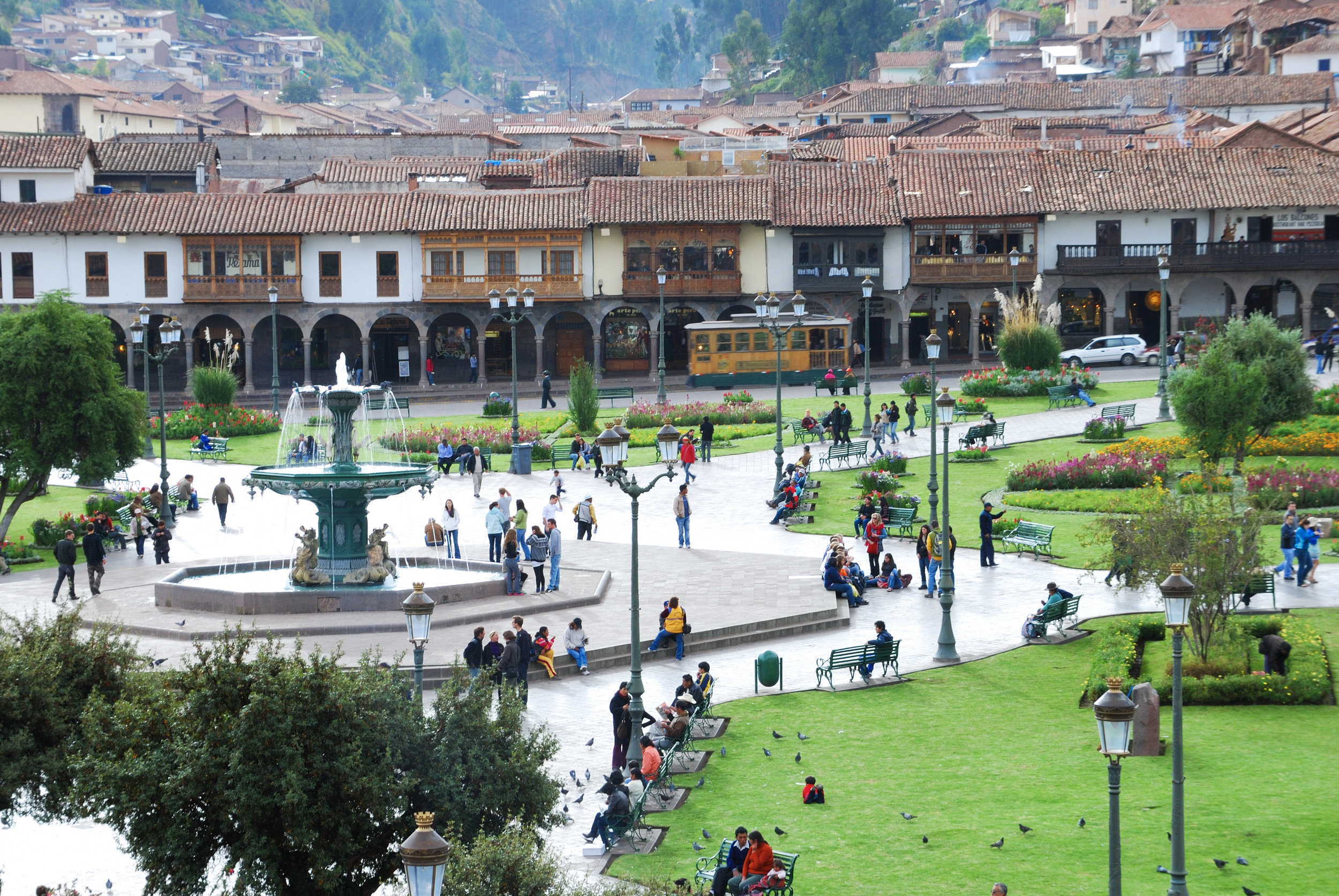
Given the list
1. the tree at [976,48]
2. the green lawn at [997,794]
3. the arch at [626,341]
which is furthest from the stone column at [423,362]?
the tree at [976,48]

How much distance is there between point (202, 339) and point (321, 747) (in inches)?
1682

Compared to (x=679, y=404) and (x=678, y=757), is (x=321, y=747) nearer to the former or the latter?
(x=678, y=757)

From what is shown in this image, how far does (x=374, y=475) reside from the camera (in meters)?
24.3

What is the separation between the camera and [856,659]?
837 inches

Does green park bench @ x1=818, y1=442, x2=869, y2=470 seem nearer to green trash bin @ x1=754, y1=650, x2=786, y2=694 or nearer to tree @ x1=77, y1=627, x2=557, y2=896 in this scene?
green trash bin @ x1=754, y1=650, x2=786, y2=694

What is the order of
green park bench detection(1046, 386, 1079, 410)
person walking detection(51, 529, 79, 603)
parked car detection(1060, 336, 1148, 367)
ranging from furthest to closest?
parked car detection(1060, 336, 1148, 367) → green park bench detection(1046, 386, 1079, 410) → person walking detection(51, 529, 79, 603)

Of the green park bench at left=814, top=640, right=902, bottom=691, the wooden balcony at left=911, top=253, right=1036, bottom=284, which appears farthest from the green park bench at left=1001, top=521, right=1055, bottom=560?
the wooden balcony at left=911, top=253, right=1036, bottom=284

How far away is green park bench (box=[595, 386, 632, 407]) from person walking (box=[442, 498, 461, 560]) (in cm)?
1807

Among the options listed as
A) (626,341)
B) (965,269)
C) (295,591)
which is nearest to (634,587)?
(295,591)

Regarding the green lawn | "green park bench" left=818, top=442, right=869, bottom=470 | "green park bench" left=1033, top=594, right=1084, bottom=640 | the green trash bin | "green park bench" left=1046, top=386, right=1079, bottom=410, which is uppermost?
"green park bench" left=1046, top=386, right=1079, bottom=410

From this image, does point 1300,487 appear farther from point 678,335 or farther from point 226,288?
point 226,288

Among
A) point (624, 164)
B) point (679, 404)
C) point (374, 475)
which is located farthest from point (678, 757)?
point (624, 164)

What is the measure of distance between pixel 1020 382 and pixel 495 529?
20.1 m

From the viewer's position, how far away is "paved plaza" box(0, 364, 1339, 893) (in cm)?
1922
